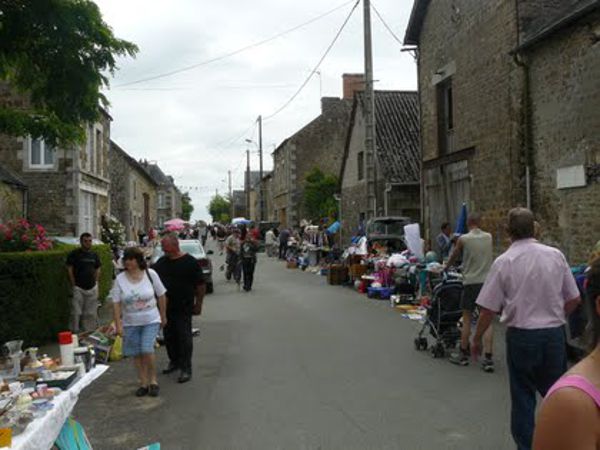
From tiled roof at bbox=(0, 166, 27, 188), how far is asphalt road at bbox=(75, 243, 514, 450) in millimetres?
13770

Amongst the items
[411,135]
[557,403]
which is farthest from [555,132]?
[411,135]

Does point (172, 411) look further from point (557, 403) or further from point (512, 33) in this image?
point (512, 33)

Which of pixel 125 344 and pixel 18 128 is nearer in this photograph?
pixel 125 344

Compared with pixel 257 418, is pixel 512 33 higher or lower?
higher

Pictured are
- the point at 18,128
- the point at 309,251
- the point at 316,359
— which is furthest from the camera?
the point at 309,251

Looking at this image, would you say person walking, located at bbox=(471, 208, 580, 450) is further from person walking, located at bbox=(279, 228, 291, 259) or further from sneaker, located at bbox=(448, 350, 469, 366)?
person walking, located at bbox=(279, 228, 291, 259)

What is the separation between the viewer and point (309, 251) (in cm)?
2845

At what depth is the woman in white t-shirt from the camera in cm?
703

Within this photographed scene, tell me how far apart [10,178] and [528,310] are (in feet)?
71.0

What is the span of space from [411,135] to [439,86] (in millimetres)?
10900

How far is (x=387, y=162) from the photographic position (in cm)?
2764

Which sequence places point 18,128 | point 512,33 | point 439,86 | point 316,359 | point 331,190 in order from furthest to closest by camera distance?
point 331,190, point 439,86, point 512,33, point 18,128, point 316,359

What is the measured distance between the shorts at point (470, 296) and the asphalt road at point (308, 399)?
0.82 metres

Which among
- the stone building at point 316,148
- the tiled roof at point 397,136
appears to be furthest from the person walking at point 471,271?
the stone building at point 316,148
